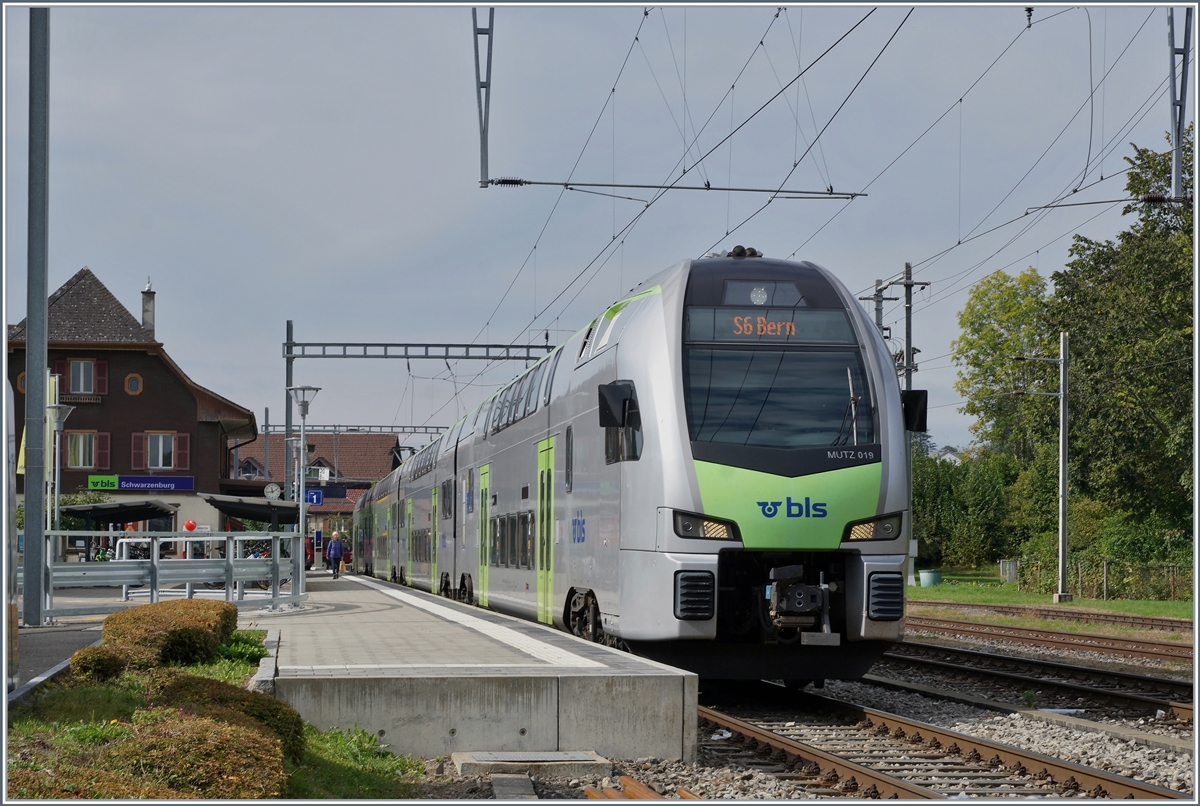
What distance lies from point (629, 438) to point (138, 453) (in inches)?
1891

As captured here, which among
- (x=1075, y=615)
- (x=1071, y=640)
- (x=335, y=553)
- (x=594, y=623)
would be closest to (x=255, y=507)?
(x=335, y=553)

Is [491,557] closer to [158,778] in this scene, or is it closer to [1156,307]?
A: [158,778]

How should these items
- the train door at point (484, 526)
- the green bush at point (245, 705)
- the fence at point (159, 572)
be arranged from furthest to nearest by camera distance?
the train door at point (484, 526) < the fence at point (159, 572) < the green bush at point (245, 705)

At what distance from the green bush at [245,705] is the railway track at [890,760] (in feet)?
10.4

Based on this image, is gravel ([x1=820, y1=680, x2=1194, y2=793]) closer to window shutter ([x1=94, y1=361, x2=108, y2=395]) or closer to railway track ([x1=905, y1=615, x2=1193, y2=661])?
railway track ([x1=905, y1=615, x2=1193, y2=661])

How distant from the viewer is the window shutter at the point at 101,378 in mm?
56156

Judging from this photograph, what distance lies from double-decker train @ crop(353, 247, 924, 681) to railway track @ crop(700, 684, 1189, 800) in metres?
0.70

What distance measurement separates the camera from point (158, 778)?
255 inches

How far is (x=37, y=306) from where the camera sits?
1609 centimetres

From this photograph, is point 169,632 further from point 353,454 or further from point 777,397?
point 353,454

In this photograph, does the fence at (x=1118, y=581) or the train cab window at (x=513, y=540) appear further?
the fence at (x=1118, y=581)

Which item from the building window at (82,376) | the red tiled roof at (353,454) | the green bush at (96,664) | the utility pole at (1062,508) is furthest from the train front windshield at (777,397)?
the red tiled roof at (353,454)

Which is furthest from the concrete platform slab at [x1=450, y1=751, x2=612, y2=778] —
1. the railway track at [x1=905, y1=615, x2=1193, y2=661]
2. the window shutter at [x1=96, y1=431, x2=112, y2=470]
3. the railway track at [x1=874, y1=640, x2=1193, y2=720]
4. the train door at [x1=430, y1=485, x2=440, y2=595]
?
the window shutter at [x1=96, y1=431, x2=112, y2=470]

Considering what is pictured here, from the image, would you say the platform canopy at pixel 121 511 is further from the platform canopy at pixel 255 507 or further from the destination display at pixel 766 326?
the destination display at pixel 766 326
